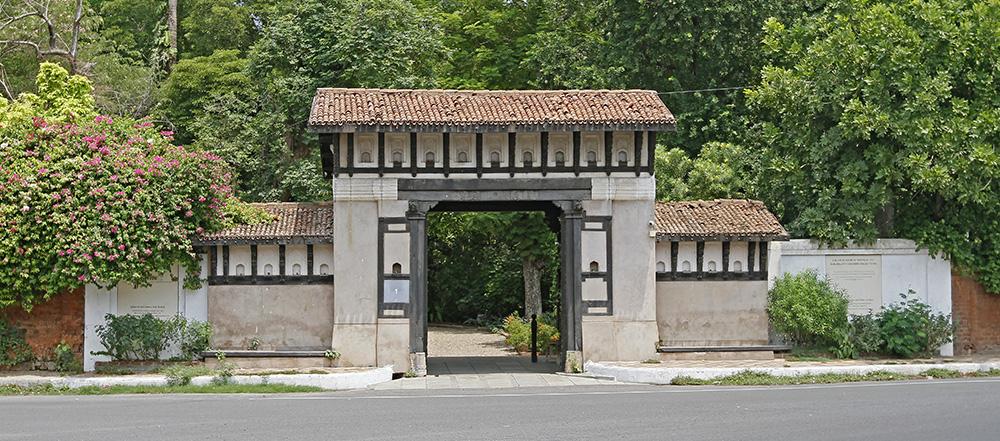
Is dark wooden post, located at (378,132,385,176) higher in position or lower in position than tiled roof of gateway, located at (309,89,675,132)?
lower

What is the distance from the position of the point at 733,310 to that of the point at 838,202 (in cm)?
323

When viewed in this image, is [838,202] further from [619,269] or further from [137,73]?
[137,73]

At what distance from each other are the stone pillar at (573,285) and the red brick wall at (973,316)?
767 cm

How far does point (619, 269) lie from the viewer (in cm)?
2080

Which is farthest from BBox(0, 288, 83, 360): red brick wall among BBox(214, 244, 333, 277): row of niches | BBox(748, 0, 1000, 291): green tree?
BBox(748, 0, 1000, 291): green tree

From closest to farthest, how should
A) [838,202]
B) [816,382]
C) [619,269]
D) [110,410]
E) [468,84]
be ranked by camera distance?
[110,410], [816,382], [619,269], [838,202], [468,84]

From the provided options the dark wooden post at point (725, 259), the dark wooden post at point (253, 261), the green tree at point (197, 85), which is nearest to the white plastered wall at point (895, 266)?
the dark wooden post at point (725, 259)

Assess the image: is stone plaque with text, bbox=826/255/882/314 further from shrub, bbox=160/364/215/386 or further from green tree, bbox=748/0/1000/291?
shrub, bbox=160/364/215/386

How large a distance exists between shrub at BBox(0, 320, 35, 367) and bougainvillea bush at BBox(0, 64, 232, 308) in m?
0.98

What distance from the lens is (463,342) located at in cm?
3081

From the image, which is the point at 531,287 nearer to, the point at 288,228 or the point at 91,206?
the point at 288,228

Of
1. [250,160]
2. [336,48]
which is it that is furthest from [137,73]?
[336,48]

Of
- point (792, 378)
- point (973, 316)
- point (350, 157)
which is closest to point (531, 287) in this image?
point (350, 157)

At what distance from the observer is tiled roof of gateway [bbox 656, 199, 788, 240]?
21094 millimetres
